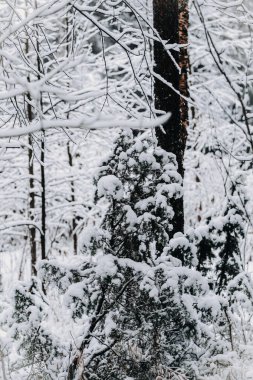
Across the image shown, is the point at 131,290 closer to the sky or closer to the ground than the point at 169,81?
closer to the ground

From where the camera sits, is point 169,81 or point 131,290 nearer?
point 131,290

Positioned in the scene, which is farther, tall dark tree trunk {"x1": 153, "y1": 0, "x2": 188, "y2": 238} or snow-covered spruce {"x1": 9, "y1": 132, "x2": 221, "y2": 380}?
tall dark tree trunk {"x1": 153, "y1": 0, "x2": 188, "y2": 238}

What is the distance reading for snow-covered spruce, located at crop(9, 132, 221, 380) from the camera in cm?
326

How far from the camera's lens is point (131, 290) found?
336cm

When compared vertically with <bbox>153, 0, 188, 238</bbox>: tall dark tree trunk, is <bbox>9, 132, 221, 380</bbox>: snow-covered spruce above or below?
below

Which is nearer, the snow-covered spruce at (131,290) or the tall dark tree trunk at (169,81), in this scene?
the snow-covered spruce at (131,290)

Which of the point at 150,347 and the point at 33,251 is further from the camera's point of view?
the point at 33,251

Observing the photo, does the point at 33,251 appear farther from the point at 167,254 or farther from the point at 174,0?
the point at 174,0

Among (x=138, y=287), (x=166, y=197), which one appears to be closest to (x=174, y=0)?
(x=166, y=197)

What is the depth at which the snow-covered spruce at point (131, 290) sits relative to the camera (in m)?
3.26

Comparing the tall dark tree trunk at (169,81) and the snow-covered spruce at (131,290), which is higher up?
the tall dark tree trunk at (169,81)

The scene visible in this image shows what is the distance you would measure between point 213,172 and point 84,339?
24.4ft

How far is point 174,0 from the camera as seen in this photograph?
13.2ft

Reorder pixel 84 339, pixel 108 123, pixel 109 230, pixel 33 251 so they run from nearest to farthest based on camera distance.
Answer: pixel 108 123 → pixel 84 339 → pixel 109 230 → pixel 33 251
